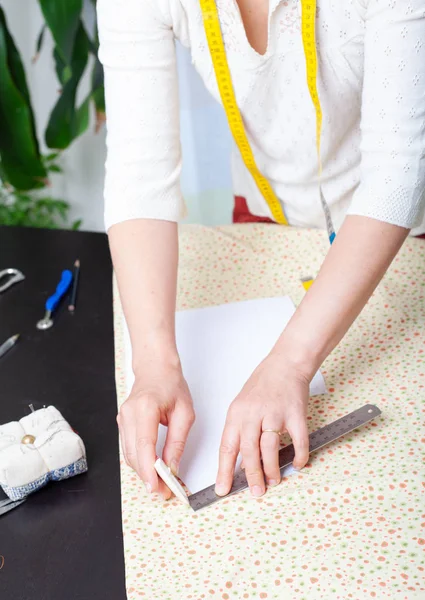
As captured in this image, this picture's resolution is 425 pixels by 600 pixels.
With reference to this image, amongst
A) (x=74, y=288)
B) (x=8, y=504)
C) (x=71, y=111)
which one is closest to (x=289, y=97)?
(x=74, y=288)

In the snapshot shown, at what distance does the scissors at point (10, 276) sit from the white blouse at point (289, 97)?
0.98ft

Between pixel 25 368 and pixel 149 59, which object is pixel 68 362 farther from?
pixel 149 59

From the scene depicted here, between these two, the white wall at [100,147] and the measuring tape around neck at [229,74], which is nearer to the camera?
Answer: the measuring tape around neck at [229,74]

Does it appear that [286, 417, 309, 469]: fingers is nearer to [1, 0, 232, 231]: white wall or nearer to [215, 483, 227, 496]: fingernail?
[215, 483, 227, 496]: fingernail

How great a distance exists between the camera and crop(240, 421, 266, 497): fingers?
0.77m

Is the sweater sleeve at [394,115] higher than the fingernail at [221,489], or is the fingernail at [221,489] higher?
the sweater sleeve at [394,115]

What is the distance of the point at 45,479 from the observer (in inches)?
31.6

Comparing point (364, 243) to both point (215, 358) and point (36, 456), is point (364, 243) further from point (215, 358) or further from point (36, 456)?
point (36, 456)

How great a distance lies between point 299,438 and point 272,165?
1.89ft

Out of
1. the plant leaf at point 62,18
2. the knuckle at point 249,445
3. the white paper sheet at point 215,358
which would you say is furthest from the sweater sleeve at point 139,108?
the plant leaf at point 62,18

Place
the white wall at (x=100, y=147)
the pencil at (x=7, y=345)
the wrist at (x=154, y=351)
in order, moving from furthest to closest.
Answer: the white wall at (x=100, y=147) → the pencil at (x=7, y=345) → the wrist at (x=154, y=351)

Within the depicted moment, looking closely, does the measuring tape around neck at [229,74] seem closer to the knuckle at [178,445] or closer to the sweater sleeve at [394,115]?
the sweater sleeve at [394,115]

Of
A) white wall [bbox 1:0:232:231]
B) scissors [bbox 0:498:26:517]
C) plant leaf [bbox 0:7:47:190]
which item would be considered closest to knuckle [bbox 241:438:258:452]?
→ scissors [bbox 0:498:26:517]

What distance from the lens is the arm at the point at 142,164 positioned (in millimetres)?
958
